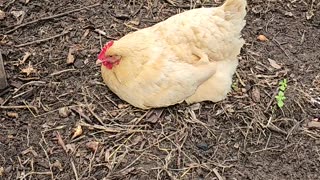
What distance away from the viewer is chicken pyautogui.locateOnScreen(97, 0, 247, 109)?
10.7ft

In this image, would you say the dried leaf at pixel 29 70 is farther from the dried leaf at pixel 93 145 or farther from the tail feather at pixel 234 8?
the tail feather at pixel 234 8

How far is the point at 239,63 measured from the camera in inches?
145

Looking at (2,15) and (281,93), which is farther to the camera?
(2,15)

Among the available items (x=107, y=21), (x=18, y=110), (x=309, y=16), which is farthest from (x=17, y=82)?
(x=309, y=16)

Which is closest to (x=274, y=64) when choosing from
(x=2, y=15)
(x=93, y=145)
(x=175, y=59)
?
(x=175, y=59)

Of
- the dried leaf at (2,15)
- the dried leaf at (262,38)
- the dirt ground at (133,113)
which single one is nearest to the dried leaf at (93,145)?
the dirt ground at (133,113)

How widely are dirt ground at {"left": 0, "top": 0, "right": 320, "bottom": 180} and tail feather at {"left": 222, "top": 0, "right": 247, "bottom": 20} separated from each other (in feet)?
1.49

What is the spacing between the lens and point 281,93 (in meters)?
3.45

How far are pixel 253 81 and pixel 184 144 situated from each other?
71 cm

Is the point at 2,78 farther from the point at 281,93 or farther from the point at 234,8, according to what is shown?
the point at 281,93

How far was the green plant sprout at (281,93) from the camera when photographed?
3.40 m

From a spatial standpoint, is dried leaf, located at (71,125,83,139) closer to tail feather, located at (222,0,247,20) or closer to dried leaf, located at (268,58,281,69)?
tail feather, located at (222,0,247,20)

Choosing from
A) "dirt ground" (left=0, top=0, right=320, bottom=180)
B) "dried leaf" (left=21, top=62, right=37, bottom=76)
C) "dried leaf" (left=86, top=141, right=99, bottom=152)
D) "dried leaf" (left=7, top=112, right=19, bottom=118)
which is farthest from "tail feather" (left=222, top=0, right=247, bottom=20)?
"dried leaf" (left=7, top=112, right=19, bottom=118)

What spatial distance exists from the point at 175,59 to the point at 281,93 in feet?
2.46
